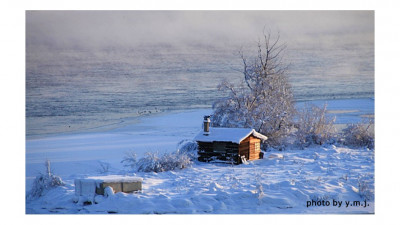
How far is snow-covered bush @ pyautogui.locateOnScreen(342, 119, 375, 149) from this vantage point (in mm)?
21156

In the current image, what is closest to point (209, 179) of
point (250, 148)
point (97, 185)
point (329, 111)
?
point (250, 148)

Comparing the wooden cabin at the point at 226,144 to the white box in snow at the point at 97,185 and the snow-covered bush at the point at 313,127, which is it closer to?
the snow-covered bush at the point at 313,127

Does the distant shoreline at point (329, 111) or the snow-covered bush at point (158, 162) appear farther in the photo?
the distant shoreline at point (329, 111)

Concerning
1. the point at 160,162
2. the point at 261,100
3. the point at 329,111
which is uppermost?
the point at 261,100

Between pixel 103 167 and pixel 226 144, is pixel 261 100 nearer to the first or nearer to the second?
pixel 226 144

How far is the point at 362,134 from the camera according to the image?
2136cm

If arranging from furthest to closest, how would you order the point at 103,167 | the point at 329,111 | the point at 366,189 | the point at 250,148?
1. the point at 329,111
2. the point at 250,148
3. the point at 103,167
4. the point at 366,189

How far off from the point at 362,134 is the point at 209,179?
910 centimetres

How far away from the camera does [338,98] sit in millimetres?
20625

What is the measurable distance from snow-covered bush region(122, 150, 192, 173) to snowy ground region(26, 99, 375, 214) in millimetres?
361

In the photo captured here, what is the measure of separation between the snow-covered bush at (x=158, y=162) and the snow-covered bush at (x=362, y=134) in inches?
325

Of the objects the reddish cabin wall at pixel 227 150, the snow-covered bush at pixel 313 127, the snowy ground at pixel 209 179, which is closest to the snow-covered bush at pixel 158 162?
the snowy ground at pixel 209 179

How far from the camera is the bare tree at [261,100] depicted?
21703 mm

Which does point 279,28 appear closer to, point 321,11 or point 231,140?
point 321,11
